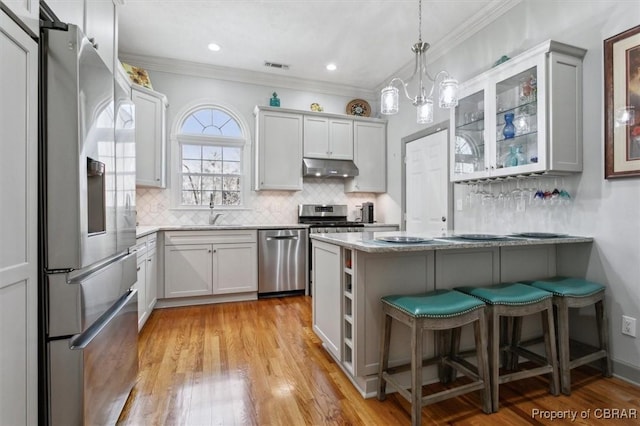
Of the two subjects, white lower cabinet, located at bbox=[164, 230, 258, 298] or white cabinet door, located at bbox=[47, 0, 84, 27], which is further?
white lower cabinet, located at bbox=[164, 230, 258, 298]

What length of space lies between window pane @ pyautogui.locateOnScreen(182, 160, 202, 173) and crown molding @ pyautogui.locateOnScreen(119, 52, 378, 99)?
1.16m

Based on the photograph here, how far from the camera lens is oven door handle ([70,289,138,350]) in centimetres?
123

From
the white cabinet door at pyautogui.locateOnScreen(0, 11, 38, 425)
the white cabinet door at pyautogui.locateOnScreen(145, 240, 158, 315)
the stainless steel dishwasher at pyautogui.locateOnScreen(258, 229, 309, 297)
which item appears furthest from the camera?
the stainless steel dishwasher at pyautogui.locateOnScreen(258, 229, 309, 297)

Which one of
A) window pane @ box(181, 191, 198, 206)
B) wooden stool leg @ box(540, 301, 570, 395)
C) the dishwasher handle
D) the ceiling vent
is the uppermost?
the ceiling vent

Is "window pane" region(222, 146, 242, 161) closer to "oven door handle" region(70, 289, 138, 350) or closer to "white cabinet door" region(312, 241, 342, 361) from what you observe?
"white cabinet door" region(312, 241, 342, 361)

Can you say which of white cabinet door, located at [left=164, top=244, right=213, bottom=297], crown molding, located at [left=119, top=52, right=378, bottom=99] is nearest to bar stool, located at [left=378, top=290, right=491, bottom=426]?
white cabinet door, located at [left=164, top=244, right=213, bottom=297]

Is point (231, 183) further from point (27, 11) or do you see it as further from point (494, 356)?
point (494, 356)

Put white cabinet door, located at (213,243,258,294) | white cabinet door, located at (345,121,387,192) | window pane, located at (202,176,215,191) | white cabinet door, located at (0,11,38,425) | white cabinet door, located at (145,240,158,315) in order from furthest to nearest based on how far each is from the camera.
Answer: white cabinet door, located at (345,121,387,192) → window pane, located at (202,176,215,191) → white cabinet door, located at (213,243,258,294) → white cabinet door, located at (145,240,158,315) → white cabinet door, located at (0,11,38,425)

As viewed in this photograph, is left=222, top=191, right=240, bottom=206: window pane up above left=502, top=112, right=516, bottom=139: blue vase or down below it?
below

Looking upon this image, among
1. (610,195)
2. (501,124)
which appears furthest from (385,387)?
(501,124)

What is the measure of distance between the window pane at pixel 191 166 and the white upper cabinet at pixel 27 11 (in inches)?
126

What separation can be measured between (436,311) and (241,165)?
3.57 m

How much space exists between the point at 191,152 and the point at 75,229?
333 cm

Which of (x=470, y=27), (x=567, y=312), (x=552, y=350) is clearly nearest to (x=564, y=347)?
(x=552, y=350)
